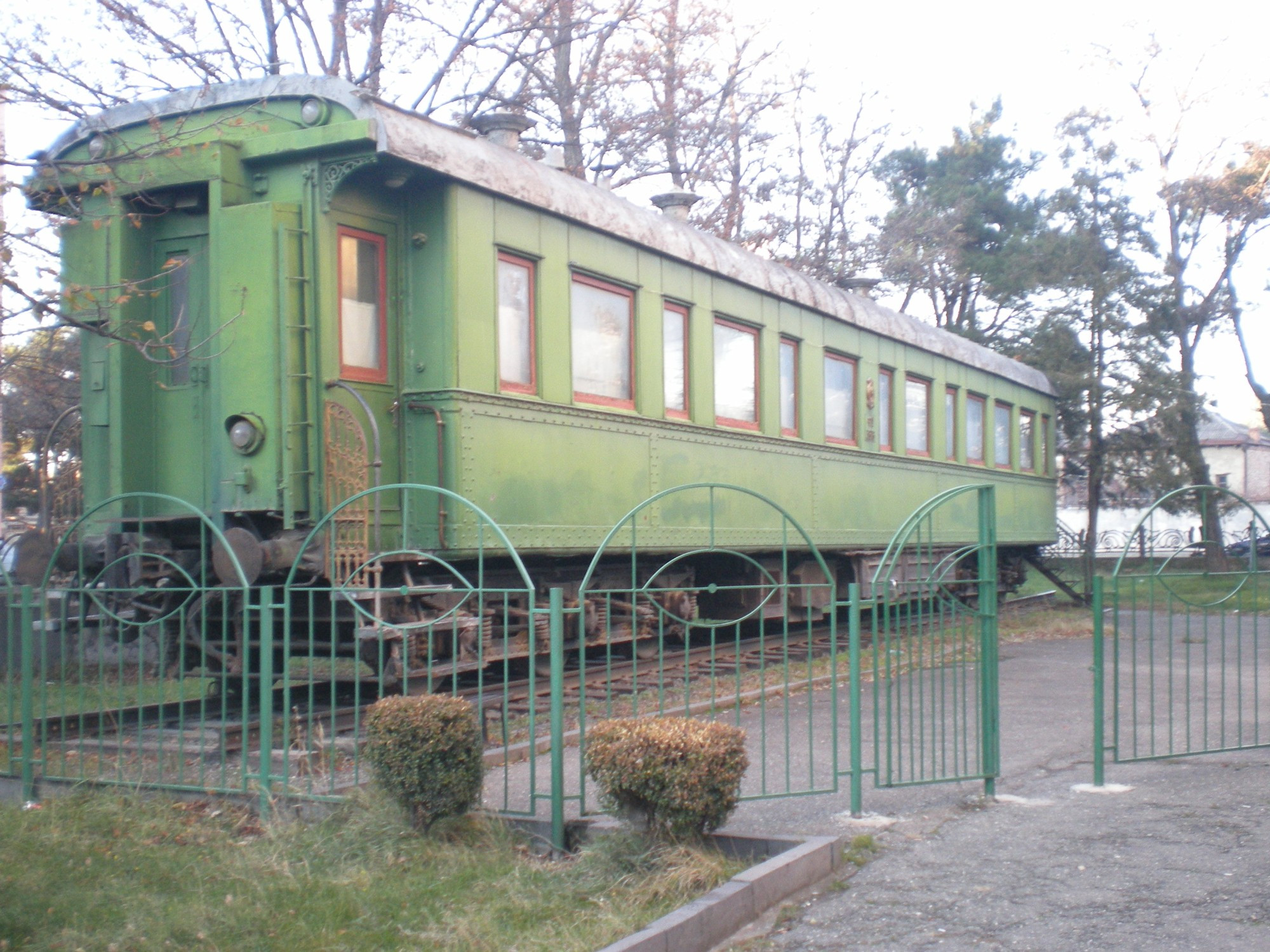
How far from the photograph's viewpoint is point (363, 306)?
832 cm

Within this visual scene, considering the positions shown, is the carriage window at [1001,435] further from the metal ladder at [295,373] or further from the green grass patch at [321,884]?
the green grass patch at [321,884]

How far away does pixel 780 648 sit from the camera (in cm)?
1263

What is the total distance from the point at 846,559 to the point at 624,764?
368 inches

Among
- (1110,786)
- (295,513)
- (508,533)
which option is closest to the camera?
(1110,786)

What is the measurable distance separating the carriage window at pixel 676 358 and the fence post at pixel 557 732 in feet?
17.1

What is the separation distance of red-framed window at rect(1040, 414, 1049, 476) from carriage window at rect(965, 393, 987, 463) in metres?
3.15

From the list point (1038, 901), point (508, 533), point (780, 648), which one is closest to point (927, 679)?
point (780, 648)

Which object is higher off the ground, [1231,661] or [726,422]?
[726,422]

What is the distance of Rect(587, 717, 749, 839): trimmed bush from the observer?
15.8 feet

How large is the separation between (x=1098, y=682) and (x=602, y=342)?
445 centimetres

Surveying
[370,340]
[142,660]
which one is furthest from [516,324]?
[142,660]

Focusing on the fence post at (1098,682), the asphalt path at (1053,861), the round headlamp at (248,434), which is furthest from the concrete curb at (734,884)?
the round headlamp at (248,434)

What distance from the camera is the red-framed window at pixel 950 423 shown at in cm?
1617

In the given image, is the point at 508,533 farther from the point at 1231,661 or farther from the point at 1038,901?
the point at 1231,661
